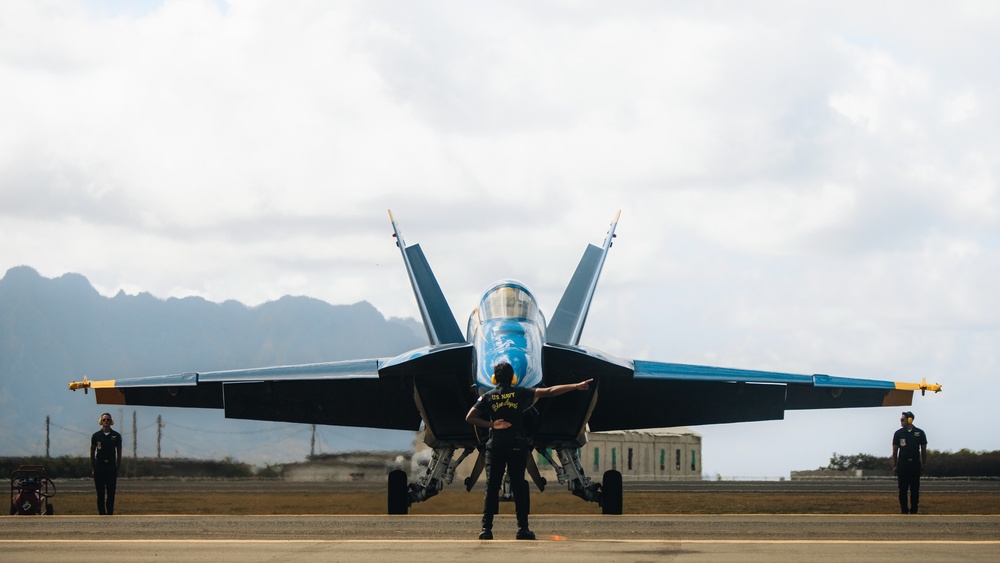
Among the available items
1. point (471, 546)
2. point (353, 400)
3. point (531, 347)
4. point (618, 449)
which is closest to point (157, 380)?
point (353, 400)

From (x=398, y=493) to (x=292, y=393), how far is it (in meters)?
2.92

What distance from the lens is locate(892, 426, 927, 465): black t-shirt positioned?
60.2 feet

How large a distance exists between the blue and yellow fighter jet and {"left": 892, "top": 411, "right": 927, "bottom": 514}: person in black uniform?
120cm

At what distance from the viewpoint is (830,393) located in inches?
816

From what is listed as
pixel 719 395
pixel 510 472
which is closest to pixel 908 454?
pixel 719 395

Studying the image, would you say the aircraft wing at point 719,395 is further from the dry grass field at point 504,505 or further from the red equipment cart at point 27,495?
the red equipment cart at point 27,495

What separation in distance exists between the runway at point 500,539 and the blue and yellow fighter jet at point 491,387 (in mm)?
2999

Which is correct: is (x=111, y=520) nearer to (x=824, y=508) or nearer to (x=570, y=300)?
(x=570, y=300)

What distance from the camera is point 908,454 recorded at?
60.3 ft

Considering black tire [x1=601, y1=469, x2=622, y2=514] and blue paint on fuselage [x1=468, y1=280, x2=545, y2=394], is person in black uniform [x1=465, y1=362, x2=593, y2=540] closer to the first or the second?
blue paint on fuselage [x1=468, y1=280, x2=545, y2=394]

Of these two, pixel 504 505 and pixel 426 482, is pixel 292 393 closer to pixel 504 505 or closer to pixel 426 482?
pixel 426 482

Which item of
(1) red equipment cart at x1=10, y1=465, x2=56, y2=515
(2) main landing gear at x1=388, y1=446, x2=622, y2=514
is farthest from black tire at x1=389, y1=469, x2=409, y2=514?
(1) red equipment cart at x1=10, y1=465, x2=56, y2=515

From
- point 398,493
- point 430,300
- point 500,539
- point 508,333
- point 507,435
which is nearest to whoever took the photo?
point 500,539

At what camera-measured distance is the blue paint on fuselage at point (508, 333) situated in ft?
52.0
